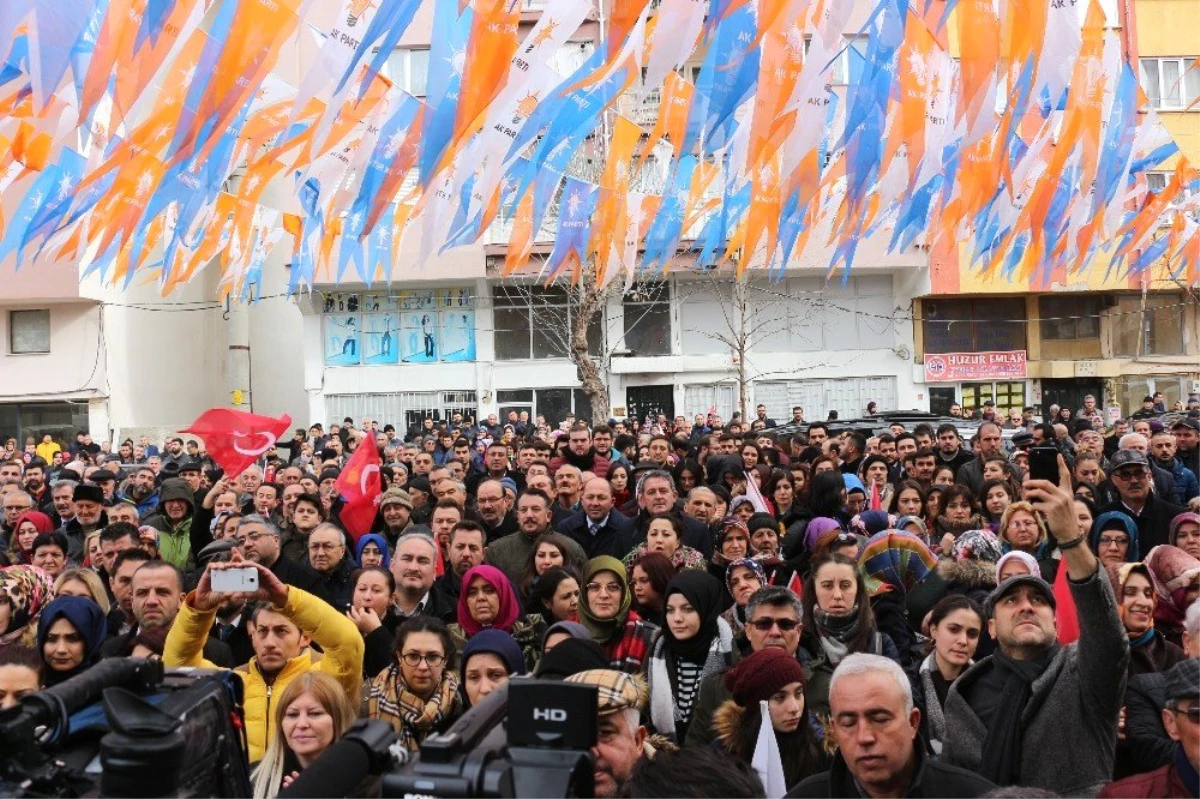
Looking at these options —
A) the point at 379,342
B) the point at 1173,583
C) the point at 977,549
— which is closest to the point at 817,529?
the point at 977,549

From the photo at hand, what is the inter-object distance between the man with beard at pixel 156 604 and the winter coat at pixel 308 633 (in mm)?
932

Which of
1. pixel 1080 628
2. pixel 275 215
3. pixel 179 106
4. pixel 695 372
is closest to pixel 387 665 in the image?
pixel 1080 628

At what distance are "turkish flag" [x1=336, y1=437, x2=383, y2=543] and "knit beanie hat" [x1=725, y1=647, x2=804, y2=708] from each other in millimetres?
6006

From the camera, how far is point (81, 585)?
22.2 ft

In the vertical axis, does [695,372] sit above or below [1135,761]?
above

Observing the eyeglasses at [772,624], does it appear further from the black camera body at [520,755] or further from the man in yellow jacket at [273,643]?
the black camera body at [520,755]

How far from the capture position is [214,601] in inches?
177

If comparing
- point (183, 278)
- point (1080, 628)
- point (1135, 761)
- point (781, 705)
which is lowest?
point (1135, 761)

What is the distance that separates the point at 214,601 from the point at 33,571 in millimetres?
2930

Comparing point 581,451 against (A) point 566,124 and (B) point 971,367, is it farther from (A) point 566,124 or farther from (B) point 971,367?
(B) point 971,367

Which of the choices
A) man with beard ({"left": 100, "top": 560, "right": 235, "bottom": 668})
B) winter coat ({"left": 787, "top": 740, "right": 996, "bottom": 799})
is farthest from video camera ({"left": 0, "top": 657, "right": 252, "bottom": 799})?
man with beard ({"left": 100, "top": 560, "right": 235, "bottom": 668})

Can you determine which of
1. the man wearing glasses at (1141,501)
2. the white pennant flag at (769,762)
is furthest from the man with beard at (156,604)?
the man wearing glasses at (1141,501)

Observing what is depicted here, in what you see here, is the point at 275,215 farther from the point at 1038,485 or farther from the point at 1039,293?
the point at 1039,293

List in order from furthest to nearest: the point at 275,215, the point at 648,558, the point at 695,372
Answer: the point at 695,372 → the point at 275,215 → the point at 648,558
